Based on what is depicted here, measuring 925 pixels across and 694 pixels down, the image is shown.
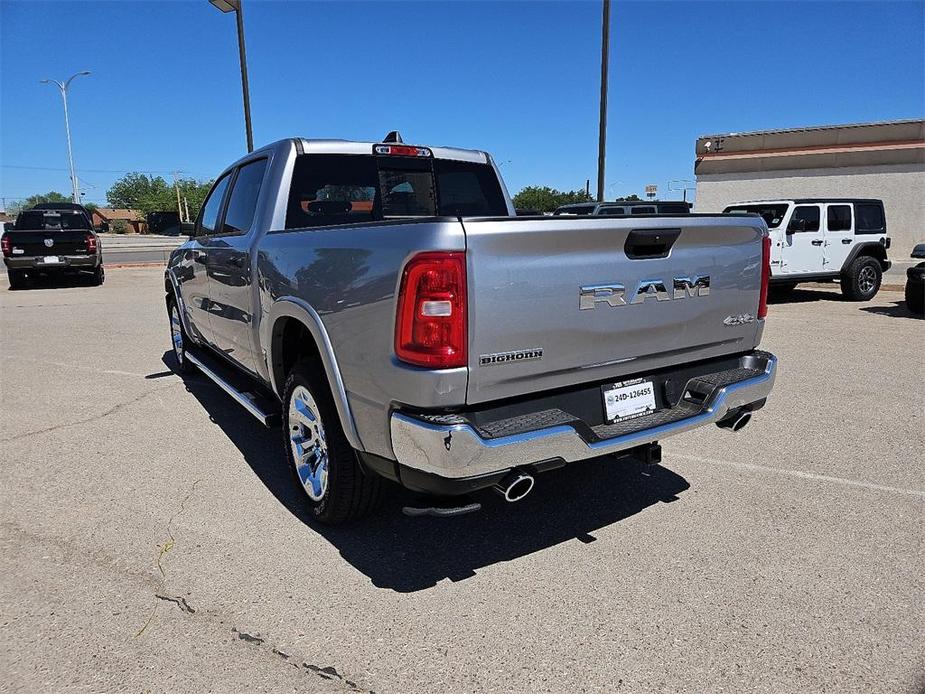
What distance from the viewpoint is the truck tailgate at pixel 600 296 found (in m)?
2.50

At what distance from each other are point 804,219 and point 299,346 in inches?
458

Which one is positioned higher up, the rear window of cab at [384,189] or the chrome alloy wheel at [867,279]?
the rear window of cab at [384,189]

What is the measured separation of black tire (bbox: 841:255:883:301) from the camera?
12727mm

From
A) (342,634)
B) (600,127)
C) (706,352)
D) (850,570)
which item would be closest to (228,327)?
(342,634)

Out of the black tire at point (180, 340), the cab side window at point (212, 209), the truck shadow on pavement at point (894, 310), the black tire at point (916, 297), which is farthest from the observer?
the truck shadow on pavement at point (894, 310)

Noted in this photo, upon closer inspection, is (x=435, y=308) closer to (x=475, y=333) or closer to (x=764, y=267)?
(x=475, y=333)

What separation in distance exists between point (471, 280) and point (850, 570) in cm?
222

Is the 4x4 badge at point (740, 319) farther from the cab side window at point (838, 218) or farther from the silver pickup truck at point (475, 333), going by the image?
the cab side window at point (838, 218)

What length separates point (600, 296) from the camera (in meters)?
2.79

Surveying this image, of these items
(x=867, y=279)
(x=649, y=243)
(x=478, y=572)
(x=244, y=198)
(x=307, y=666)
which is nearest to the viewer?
(x=307, y=666)

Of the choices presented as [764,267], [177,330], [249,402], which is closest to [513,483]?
[764,267]

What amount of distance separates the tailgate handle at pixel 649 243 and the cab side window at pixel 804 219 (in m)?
10.6

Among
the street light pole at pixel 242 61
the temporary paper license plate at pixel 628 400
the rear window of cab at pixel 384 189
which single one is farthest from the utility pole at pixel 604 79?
the temporary paper license plate at pixel 628 400

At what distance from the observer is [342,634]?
2.56 metres
